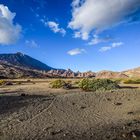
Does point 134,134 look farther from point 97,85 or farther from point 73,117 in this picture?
point 97,85

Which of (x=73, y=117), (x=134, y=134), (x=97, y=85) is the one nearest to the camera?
(x=134, y=134)

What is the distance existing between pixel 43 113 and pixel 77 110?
2.22 m

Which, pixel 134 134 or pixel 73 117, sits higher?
pixel 73 117

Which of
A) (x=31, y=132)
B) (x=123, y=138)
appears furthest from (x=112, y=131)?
(x=31, y=132)

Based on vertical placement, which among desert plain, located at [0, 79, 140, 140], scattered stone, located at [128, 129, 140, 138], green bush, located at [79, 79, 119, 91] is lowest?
scattered stone, located at [128, 129, 140, 138]

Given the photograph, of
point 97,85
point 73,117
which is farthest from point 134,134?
point 97,85

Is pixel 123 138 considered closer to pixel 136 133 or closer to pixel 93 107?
pixel 136 133

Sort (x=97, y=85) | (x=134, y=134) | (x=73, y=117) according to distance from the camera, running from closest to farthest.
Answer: (x=134, y=134)
(x=73, y=117)
(x=97, y=85)

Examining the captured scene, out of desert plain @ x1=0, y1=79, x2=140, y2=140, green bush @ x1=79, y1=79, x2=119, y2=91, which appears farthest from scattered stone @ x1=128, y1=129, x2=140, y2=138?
green bush @ x1=79, y1=79, x2=119, y2=91

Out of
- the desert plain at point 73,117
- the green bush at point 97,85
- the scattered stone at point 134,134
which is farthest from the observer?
the green bush at point 97,85

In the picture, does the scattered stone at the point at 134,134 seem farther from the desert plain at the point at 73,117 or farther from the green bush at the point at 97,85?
the green bush at the point at 97,85

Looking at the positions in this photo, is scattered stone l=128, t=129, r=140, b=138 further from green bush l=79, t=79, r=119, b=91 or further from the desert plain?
green bush l=79, t=79, r=119, b=91

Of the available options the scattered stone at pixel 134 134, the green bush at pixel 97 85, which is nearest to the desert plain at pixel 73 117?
the scattered stone at pixel 134 134

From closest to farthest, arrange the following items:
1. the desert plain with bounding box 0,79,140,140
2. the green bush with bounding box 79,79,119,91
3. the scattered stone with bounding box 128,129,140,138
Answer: the scattered stone with bounding box 128,129,140,138 → the desert plain with bounding box 0,79,140,140 → the green bush with bounding box 79,79,119,91
